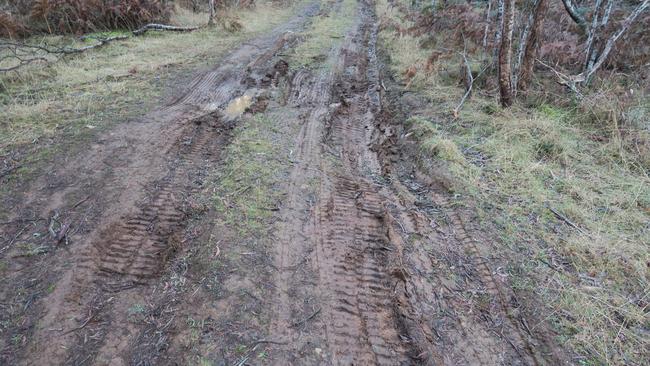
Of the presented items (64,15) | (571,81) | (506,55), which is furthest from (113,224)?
(64,15)

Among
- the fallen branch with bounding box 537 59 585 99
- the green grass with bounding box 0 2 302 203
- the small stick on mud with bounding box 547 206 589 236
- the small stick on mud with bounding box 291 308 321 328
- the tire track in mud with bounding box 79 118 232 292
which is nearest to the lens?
the small stick on mud with bounding box 291 308 321 328

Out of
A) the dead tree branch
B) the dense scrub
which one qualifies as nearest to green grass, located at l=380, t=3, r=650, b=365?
the dead tree branch

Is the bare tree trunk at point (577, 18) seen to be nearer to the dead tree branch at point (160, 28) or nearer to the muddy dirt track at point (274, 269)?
the muddy dirt track at point (274, 269)

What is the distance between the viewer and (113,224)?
315 centimetres

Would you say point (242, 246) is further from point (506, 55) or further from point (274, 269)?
point (506, 55)

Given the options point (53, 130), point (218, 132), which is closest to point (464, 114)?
point (218, 132)

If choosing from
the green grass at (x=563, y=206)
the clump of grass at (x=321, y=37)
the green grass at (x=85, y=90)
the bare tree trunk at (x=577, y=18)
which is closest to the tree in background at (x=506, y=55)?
the green grass at (x=563, y=206)

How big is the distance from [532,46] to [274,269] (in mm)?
5165

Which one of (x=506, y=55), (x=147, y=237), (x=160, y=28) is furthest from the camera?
(x=160, y=28)

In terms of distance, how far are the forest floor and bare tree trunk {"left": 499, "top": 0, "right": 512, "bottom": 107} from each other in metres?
1.50

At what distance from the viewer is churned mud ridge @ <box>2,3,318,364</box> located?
2281 mm

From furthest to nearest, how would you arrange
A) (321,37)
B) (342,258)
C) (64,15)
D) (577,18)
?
(321,37) → (64,15) → (577,18) → (342,258)

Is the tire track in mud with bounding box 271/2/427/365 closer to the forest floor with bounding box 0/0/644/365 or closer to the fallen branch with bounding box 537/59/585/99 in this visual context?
the forest floor with bounding box 0/0/644/365

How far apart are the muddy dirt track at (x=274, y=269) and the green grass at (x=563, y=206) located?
0.31 m
